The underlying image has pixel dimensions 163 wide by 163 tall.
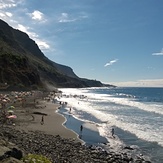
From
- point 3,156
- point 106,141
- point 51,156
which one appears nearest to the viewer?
point 3,156

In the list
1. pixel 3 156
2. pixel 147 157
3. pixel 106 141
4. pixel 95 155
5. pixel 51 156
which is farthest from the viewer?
pixel 106 141

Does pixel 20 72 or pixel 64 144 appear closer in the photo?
pixel 64 144

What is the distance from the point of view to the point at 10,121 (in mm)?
→ 32375

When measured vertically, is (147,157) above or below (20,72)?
below

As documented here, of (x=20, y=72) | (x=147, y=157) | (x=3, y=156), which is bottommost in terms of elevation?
(x=147, y=157)

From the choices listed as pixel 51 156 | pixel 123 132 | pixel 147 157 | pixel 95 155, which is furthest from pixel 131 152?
pixel 123 132

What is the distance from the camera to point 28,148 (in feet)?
60.5

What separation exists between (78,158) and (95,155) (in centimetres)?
214

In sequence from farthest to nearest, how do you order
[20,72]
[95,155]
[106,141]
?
[20,72] → [106,141] → [95,155]

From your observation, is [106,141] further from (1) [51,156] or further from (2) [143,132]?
(1) [51,156]

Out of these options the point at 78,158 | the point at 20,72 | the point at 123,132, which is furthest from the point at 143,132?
the point at 20,72

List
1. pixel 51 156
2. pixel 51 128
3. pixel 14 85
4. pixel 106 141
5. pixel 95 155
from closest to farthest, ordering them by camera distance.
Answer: pixel 51 156 < pixel 95 155 < pixel 106 141 < pixel 51 128 < pixel 14 85

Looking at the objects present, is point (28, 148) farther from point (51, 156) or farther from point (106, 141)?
point (106, 141)

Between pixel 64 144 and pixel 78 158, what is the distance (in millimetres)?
4332
